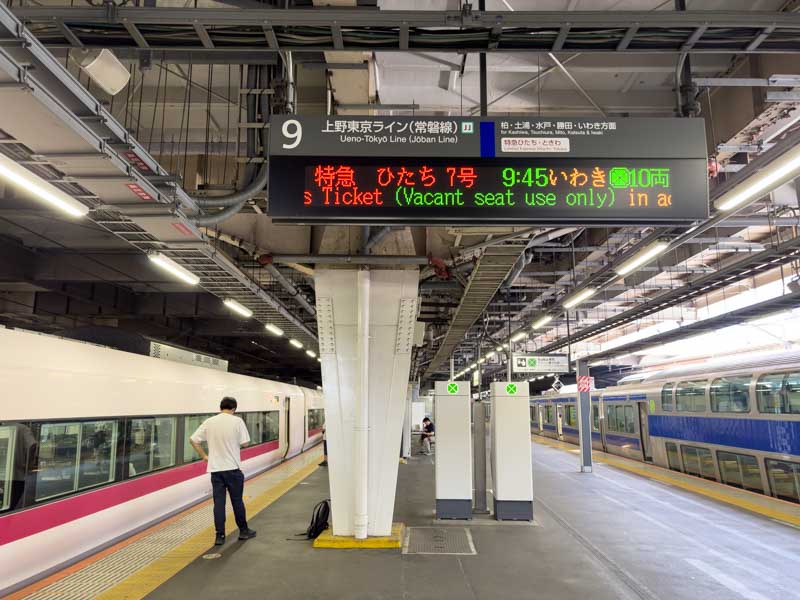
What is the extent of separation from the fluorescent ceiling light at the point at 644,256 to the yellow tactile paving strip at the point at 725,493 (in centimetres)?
427

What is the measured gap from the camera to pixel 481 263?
736cm

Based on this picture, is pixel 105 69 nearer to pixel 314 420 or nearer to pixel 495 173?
pixel 495 173

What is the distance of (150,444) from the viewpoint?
8125 millimetres

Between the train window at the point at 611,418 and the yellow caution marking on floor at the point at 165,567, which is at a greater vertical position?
the train window at the point at 611,418

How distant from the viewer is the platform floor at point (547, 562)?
525 centimetres

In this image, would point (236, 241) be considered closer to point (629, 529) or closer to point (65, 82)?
point (65, 82)

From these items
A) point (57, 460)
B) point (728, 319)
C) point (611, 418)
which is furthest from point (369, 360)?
point (611, 418)

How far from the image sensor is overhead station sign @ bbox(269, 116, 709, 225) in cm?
378

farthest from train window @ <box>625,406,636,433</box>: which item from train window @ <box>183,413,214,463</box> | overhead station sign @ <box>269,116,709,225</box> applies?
overhead station sign @ <box>269,116,709,225</box>

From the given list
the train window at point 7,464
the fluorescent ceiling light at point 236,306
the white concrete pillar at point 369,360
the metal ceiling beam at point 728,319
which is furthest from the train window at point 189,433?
the metal ceiling beam at point 728,319

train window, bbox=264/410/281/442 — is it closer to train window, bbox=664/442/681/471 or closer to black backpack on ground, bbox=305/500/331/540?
black backpack on ground, bbox=305/500/331/540

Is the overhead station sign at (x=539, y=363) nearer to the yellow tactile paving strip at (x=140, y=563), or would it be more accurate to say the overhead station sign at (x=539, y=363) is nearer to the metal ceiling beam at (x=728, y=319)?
the metal ceiling beam at (x=728, y=319)

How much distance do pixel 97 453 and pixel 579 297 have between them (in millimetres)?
7766

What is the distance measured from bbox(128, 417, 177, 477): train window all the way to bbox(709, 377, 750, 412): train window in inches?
410
